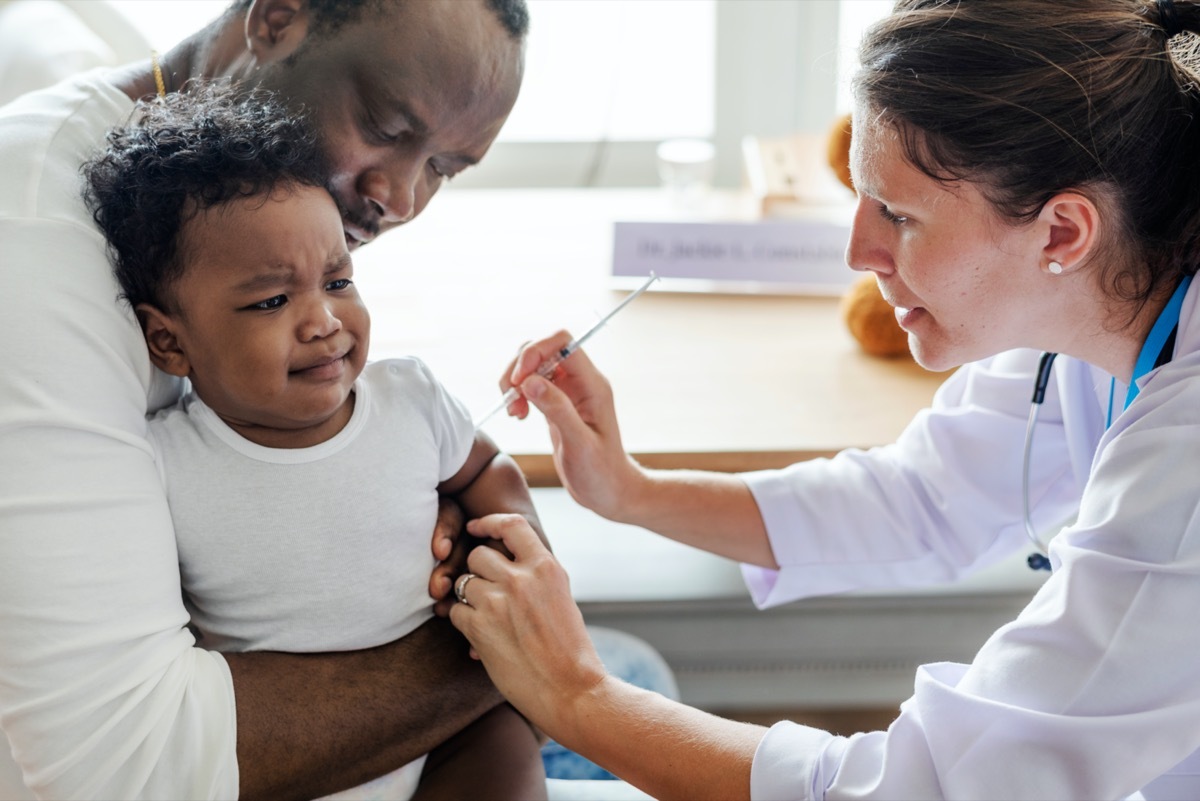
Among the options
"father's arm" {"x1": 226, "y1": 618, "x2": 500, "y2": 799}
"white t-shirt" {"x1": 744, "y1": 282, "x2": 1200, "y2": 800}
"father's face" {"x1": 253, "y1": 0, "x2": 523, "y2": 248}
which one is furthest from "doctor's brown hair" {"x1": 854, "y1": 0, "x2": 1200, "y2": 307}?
"father's arm" {"x1": 226, "y1": 618, "x2": 500, "y2": 799}

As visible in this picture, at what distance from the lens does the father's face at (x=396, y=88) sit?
1.16 m

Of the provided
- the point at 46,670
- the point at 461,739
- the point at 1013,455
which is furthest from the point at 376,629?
the point at 1013,455

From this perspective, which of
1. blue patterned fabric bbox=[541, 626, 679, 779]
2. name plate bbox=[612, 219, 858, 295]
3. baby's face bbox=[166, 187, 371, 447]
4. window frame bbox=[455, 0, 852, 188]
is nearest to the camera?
baby's face bbox=[166, 187, 371, 447]

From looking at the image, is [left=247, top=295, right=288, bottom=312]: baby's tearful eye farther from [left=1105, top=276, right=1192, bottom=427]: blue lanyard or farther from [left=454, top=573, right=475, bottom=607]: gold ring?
[left=1105, top=276, right=1192, bottom=427]: blue lanyard

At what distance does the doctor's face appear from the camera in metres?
1.01

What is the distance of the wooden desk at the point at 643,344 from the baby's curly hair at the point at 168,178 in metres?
0.52

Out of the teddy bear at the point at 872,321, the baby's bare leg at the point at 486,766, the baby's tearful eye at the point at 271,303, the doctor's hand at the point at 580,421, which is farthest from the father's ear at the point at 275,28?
the teddy bear at the point at 872,321

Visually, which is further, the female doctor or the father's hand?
the father's hand

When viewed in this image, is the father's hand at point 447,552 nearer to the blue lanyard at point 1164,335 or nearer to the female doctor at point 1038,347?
the female doctor at point 1038,347

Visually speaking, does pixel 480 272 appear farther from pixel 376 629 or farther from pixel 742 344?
pixel 376 629

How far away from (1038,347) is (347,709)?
742mm

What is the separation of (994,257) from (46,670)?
87cm

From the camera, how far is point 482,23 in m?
1.20

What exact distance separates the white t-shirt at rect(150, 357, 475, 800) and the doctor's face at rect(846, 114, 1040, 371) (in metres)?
0.48
